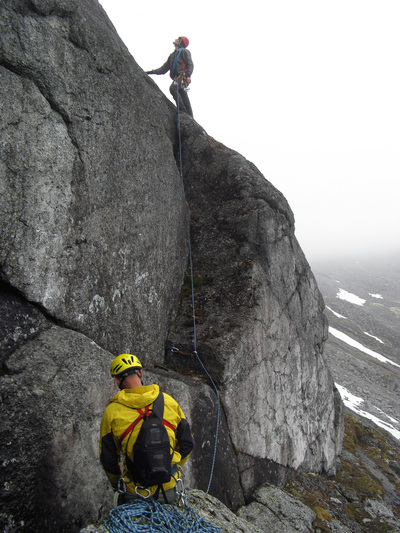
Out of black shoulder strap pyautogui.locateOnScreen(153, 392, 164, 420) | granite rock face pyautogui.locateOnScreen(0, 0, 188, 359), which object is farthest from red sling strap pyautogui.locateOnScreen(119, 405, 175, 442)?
granite rock face pyautogui.locateOnScreen(0, 0, 188, 359)

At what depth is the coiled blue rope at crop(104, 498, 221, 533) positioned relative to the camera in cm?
506

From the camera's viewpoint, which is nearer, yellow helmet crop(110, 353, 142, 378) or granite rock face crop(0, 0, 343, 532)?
yellow helmet crop(110, 353, 142, 378)

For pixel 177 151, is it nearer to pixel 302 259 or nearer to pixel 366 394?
pixel 302 259

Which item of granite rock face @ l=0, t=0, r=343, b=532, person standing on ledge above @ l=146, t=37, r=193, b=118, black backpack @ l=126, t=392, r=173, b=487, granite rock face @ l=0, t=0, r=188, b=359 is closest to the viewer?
black backpack @ l=126, t=392, r=173, b=487

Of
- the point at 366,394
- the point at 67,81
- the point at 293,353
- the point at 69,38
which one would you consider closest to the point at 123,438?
the point at 67,81

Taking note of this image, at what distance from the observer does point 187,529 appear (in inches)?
205

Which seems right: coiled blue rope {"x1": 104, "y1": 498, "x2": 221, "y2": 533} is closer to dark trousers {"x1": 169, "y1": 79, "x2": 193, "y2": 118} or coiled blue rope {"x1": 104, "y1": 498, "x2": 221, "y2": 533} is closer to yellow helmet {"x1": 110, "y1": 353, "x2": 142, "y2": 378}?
yellow helmet {"x1": 110, "y1": 353, "x2": 142, "y2": 378}

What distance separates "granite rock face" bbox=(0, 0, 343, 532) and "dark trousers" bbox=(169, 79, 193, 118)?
177 centimetres

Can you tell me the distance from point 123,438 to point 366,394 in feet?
199

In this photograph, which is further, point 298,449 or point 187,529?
point 298,449

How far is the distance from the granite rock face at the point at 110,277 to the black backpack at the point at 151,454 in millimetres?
2225

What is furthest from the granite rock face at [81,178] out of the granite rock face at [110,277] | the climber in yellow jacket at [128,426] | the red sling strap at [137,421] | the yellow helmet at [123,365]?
the red sling strap at [137,421]

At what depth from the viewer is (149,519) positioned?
5.16m

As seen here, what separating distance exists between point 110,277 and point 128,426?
483cm
